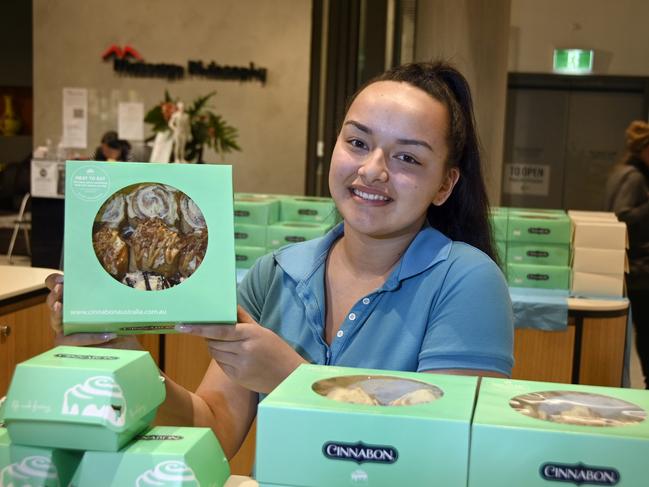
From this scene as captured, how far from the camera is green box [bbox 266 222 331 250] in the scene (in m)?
4.03

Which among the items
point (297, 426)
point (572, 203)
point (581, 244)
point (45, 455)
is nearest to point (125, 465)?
point (45, 455)

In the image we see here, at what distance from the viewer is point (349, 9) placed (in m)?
7.01

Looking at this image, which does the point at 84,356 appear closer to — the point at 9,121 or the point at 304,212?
A: the point at 304,212

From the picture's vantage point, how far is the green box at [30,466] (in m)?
1.07

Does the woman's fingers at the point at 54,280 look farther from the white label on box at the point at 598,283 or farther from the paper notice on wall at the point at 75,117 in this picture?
the paper notice on wall at the point at 75,117

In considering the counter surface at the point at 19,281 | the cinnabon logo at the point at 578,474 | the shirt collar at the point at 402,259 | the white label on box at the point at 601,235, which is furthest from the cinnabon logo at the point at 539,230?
the cinnabon logo at the point at 578,474

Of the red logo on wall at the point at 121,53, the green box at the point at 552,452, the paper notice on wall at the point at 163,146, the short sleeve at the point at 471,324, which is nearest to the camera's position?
the green box at the point at 552,452

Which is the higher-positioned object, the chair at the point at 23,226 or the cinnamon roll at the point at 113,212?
the cinnamon roll at the point at 113,212

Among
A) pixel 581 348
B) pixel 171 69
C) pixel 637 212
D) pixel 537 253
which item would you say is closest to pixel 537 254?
pixel 537 253

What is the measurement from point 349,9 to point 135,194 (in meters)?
6.07

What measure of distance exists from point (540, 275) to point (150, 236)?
3.02 metres

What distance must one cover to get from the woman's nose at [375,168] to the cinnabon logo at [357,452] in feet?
2.36

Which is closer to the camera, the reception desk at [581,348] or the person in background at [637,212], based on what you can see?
the reception desk at [581,348]

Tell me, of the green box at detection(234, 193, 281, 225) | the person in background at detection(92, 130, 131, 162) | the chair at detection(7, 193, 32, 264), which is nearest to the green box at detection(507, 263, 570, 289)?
the green box at detection(234, 193, 281, 225)
